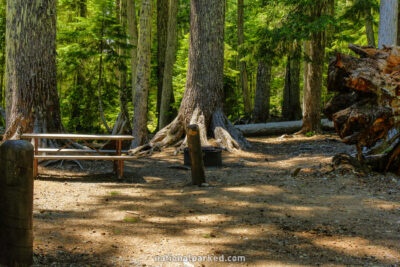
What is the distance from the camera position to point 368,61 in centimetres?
689

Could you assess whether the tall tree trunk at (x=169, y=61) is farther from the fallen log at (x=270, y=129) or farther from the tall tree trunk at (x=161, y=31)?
the fallen log at (x=270, y=129)

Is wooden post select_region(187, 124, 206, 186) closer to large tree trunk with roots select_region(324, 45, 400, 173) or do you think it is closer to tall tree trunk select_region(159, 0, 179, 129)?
large tree trunk with roots select_region(324, 45, 400, 173)

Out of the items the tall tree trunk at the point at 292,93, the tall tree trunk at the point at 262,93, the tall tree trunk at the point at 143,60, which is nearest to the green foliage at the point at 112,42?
the tall tree trunk at the point at 143,60

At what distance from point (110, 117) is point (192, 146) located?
14.6 m

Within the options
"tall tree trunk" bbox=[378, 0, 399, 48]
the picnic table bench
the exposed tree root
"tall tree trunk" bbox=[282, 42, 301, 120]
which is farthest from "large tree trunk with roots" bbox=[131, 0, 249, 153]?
"tall tree trunk" bbox=[282, 42, 301, 120]

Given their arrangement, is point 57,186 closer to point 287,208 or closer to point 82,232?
point 82,232

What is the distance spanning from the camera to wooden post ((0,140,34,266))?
2.79 m

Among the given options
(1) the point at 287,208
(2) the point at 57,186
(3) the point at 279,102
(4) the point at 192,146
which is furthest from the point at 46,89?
(3) the point at 279,102

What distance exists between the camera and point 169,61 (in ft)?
48.5

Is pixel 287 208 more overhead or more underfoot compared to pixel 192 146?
more underfoot

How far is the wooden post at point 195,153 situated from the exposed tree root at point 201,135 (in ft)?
12.2

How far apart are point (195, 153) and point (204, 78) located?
505cm

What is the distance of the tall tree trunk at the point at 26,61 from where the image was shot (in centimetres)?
825

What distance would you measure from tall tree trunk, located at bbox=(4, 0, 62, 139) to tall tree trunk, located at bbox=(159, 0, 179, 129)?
6.68 m
